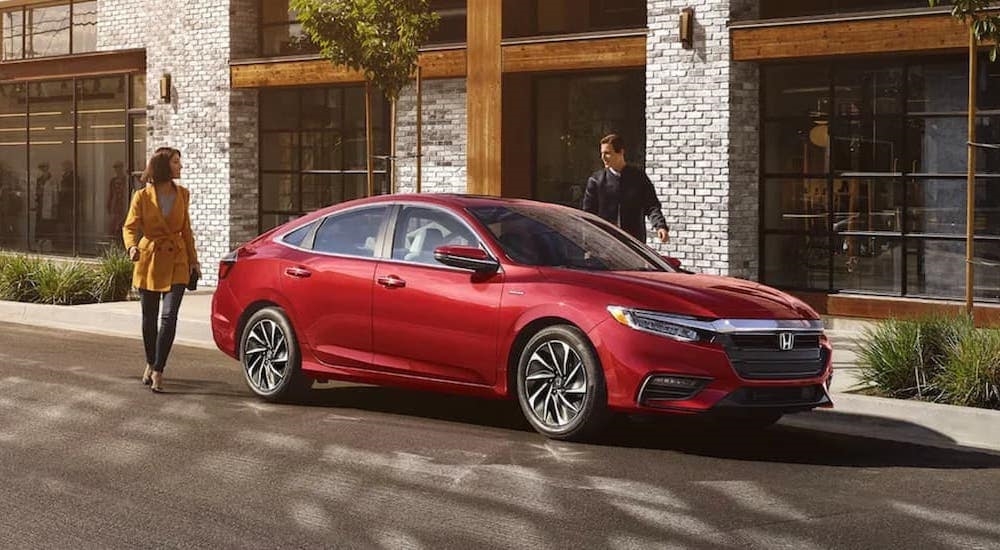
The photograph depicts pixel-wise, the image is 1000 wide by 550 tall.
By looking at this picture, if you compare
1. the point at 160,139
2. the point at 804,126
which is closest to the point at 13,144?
the point at 160,139

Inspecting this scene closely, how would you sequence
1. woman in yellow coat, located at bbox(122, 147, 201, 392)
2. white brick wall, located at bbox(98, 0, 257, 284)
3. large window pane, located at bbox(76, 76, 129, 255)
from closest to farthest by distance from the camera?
woman in yellow coat, located at bbox(122, 147, 201, 392), white brick wall, located at bbox(98, 0, 257, 284), large window pane, located at bbox(76, 76, 129, 255)

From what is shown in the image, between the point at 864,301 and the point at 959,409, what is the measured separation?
690 centimetres

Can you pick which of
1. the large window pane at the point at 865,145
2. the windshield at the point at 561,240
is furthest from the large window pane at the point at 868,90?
the windshield at the point at 561,240

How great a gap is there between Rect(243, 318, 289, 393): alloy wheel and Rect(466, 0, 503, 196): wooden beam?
8686mm

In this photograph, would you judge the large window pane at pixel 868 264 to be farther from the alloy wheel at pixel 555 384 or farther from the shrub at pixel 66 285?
the shrub at pixel 66 285

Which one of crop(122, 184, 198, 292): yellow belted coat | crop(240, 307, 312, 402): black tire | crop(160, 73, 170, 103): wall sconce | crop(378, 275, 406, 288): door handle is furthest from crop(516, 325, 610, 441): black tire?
crop(160, 73, 170, 103): wall sconce

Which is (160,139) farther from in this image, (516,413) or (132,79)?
(516,413)

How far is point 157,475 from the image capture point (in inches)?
343

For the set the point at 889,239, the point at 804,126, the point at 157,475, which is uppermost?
the point at 804,126

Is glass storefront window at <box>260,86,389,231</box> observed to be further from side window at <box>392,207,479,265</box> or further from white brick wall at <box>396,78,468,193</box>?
side window at <box>392,207,479,265</box>

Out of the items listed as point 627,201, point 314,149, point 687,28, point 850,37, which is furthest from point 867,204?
point 314,149

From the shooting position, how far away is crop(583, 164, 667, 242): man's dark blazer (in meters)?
14.2

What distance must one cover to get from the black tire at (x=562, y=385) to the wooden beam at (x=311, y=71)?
1114 centimetres

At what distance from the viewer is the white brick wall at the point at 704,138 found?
714 inches
